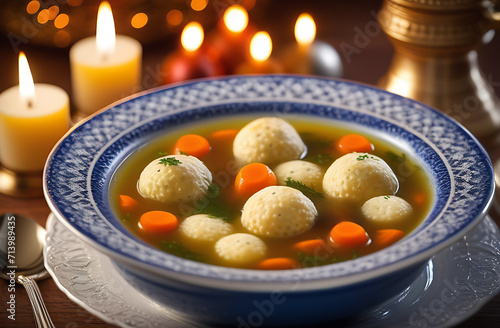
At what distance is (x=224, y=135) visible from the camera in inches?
74.2

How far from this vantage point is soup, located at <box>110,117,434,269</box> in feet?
4.72

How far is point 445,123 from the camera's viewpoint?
1.73 metres

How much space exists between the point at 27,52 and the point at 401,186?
179cm

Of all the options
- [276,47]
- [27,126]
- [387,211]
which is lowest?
[276,47]

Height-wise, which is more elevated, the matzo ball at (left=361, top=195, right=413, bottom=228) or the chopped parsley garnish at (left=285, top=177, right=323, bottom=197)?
the matzo ball at (left=361, top=195, right=413, bottom=228)

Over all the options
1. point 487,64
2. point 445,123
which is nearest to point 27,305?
point 445,123

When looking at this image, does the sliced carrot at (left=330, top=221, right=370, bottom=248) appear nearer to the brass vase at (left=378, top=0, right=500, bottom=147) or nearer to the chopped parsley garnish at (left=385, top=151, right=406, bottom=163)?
the chopped parsley garnish at (left=385, top=151, right=406, bottom=163)

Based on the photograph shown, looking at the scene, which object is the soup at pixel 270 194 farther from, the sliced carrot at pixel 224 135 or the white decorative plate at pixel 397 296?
the white decorative plate at pixel 397 296

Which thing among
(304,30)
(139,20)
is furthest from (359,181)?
(139,20)

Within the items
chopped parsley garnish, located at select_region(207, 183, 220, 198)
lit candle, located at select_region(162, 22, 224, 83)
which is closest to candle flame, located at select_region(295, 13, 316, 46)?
lit candle, located at select_region(162, 22, 224, 83)

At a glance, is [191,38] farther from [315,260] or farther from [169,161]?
[315,260]

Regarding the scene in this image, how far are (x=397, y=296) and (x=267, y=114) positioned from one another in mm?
740

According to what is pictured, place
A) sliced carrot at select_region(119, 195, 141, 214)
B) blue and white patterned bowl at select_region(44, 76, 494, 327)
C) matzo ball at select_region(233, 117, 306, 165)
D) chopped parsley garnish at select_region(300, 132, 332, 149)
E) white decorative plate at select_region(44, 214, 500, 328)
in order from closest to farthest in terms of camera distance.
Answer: blue and white patterned bowl at select_region(44, 76, 494, 327), white decorative plate at select_region(44, 214, 500, 328), sliced carrot at select_region(119, 195, 141, 214), matzo ball at select_region(233, 117, 306, 165), chopped parsley garnish at select_region(300, 132, 332, 149)

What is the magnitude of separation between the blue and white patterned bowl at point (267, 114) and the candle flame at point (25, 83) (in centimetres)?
42
